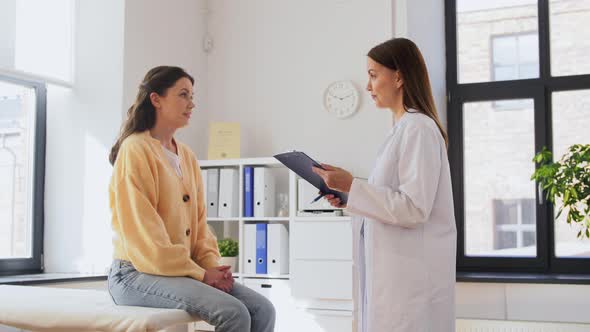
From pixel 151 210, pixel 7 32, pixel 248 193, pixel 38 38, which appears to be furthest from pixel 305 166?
pixel 38 38

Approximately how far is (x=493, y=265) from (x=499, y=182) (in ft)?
1.80

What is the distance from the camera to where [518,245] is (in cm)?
458

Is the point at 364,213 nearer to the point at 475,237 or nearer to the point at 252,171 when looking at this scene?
the point at 252,171

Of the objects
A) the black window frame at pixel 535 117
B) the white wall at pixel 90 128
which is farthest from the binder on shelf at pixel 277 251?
the black window frame at pixel 535 117

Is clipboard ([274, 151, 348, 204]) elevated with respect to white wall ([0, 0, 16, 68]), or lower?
lower

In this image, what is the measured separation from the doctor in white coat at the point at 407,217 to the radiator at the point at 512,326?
2086 millimetres

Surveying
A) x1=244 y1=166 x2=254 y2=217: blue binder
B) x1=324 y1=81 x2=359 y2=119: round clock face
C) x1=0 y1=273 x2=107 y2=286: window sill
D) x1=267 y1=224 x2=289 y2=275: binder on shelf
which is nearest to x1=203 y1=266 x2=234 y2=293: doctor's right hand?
x1=0 y1=273 x2=107 y2=286: window sill

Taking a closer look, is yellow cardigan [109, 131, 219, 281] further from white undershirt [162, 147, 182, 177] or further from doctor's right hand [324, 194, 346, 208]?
doctor's right hand [324, 194, 346, 208]

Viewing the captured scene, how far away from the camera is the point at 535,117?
4.59 m

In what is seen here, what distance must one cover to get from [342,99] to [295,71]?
41 centimetres

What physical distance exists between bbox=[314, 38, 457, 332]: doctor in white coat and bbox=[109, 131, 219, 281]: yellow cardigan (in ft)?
1.91

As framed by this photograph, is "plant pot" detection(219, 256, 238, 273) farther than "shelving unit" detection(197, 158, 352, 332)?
Yes

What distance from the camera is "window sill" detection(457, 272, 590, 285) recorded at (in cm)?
394

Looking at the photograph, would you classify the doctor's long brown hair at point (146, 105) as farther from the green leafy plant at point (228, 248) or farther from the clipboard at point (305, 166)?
the green leafy plant at point (228, 248)
